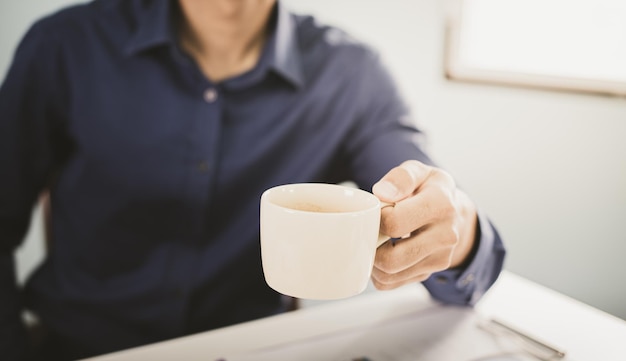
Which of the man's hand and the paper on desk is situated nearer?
the man's hand

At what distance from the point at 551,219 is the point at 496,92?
436 millimetres

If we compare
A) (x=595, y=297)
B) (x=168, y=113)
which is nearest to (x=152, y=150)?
(x=168, y=113)

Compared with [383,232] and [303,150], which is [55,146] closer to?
[303,150]

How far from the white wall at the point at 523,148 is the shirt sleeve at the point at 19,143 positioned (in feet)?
1.00

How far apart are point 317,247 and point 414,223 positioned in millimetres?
143

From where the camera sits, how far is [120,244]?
977 mm

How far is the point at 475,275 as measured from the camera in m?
0.73

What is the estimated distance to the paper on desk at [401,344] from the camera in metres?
0.64

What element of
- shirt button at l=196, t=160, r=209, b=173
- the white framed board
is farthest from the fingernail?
the white framed board

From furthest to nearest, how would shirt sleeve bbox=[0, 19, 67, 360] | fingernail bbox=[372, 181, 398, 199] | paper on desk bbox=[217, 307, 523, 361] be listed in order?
shirt sleeve bbox=[0, 19, 67, 360] → paper on desk bbox=[217, 307, 523, 361] → fingernail bbox=[372, 181, 398, 199]

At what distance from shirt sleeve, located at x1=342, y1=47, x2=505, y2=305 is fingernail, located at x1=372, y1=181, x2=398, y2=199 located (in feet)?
0.79

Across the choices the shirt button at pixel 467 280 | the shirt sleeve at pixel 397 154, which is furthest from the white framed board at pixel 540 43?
the shirt button at pixel 467 280

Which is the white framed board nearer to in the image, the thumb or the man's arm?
the man's arm

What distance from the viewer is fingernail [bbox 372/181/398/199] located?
0.53 metres
